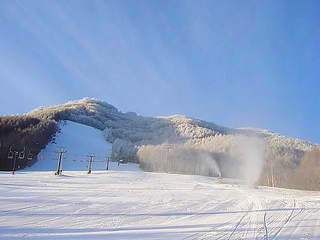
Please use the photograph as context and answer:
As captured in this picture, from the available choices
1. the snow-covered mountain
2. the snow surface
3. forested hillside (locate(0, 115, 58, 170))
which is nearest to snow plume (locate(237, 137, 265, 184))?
the snow-covered mountain

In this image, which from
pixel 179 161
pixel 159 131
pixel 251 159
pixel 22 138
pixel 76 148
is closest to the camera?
pixel 251 159

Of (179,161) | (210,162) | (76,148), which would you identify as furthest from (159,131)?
(210,162)

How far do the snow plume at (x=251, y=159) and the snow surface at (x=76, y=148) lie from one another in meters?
38.7

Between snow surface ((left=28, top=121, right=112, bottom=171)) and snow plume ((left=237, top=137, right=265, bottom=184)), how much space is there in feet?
127

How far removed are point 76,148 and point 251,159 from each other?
70.2 m

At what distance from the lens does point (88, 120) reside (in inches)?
5797

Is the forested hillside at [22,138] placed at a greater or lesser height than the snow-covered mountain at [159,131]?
lesser

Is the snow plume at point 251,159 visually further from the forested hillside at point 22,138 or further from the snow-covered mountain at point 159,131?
the forested hillside at point 22,138

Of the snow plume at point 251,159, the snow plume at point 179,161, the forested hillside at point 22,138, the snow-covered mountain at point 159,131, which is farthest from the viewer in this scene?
the snow-covered mountain at point 159,131

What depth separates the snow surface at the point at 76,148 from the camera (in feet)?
279

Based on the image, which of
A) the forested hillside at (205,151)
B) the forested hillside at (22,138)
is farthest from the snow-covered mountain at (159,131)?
the forested hillside at (22,138)

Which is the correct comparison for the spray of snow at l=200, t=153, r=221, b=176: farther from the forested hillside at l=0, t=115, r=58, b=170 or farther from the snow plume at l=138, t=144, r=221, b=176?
the forested hillside at l=0, t=115, r=58, b=170

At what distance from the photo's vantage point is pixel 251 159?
62125 millimetres

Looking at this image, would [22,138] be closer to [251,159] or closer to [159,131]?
[251,159]
